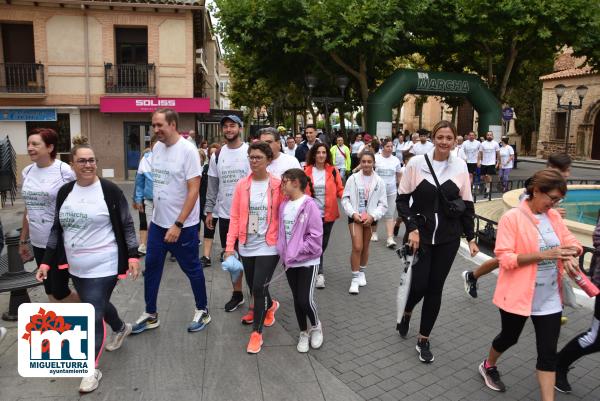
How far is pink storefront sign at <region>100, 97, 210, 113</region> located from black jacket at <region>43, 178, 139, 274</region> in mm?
15390

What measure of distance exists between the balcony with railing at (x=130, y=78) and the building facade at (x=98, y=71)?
0.04 metres

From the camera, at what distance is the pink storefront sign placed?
60.5 ft

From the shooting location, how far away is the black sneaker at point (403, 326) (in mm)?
4652

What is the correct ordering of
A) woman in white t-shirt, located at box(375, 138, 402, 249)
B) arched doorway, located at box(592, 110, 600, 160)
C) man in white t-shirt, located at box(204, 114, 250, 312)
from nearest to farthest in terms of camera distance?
man in white t-shirt, located at box(204, 114, 250, 312) < woman in white t-shirt, located at box(375, 138, 402, 249) < arched doorway, located at box(592, 110, 600, 160)

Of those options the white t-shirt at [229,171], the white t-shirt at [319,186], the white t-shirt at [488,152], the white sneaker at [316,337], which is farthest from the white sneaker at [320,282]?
the white t-shirt at [488,152]

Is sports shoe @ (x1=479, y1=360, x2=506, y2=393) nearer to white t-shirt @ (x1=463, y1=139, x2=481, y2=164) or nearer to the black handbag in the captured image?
the black handbag

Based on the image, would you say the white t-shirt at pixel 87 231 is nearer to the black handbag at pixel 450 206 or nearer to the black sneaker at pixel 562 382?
the black handbag at pixel 450 206

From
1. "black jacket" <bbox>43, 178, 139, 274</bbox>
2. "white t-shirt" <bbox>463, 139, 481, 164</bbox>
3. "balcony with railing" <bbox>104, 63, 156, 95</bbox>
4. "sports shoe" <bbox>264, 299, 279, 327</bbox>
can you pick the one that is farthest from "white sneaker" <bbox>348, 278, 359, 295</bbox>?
"balcony with railing" <bbox>104, 63, 156, 95</bbox>

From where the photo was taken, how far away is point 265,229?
172 inches

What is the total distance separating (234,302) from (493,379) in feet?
8.94

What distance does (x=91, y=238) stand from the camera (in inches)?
145

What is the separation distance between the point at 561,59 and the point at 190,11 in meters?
30.7

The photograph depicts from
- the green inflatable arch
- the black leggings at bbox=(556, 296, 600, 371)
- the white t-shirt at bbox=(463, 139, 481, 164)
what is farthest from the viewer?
the green inflatable arch

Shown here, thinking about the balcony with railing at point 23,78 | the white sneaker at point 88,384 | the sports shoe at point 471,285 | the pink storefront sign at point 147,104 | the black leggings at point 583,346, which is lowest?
the white sneaker at point 88,384
